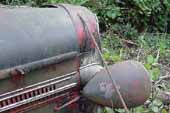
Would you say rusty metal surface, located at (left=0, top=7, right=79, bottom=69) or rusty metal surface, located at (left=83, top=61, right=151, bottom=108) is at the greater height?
rusty metal surface, located at (left=0, top=7, right=79, bottom=69)

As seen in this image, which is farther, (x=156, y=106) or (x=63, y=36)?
(x=156, y=106)

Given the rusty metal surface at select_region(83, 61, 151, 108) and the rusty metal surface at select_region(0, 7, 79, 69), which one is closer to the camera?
the rusty metal surface at select_region(0, 7, 79, 69)

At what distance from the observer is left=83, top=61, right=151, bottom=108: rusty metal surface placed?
6.63 feet

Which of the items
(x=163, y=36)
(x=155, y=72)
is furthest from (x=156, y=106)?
(x=163, y=36)

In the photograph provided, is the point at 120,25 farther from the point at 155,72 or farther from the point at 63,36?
the point at 63,36

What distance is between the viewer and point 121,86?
2020mm

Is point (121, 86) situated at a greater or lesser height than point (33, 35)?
lesser

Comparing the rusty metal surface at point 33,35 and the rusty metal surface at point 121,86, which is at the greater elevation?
the rusty metal surface at point 33,35

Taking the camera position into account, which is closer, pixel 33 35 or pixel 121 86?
pixel 33 35

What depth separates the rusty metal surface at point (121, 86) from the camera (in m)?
2.02

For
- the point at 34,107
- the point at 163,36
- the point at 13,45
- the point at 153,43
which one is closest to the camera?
the point at 13,45

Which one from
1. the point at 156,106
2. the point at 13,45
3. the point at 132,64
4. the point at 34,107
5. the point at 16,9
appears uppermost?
the point at 16,9

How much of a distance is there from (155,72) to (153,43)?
4.54ft

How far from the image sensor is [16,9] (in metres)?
1.93
